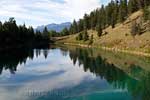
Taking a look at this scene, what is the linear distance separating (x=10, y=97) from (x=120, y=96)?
50.9 feet

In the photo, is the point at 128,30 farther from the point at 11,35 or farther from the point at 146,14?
the point at 11,35

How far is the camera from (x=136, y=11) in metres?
192

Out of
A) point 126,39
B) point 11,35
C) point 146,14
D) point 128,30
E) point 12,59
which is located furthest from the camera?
point 128,30

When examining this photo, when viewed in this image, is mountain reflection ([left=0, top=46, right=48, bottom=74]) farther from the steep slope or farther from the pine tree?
the pine tree

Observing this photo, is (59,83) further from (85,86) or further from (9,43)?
(9,43)

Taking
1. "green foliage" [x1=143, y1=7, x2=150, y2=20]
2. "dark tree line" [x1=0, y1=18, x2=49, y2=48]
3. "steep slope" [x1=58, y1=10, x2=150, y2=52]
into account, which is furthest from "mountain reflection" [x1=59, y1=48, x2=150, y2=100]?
"dark tree line" [x1=0, y1=18, x2=49, y2=48]

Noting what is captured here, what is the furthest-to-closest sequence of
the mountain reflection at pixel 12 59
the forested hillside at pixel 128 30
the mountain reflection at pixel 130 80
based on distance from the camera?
the forested hillside at pixel 128 30, the mountain reflection at pixel 12 59, the mountain reflection at pixel 130 80

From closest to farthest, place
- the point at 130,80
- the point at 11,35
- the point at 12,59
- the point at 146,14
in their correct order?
1. the point at 130,80
2. the point at 12,59
3. the point at 146,14
4. the point at 11,35

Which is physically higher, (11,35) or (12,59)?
(11,35)

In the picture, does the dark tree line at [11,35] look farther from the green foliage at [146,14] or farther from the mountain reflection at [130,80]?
the mountain reflection at [130,80]

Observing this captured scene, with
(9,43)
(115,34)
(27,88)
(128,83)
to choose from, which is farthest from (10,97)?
(115,34)

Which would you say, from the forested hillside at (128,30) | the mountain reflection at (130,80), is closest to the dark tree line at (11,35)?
the forested hillside at (128,30)

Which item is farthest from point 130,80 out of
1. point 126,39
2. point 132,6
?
point 132,6

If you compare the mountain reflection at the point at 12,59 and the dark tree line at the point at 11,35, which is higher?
the dark tree line at the point at 11,35
